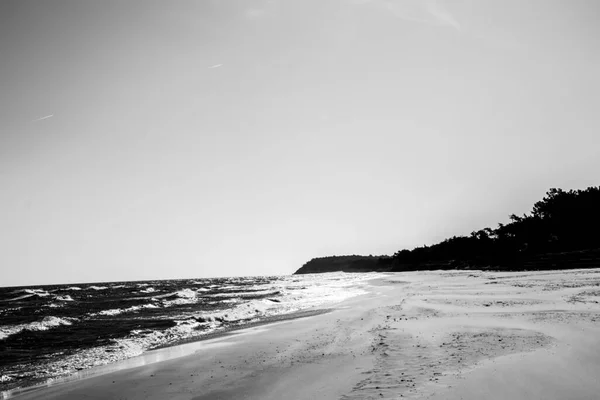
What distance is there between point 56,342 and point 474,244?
11885 cm

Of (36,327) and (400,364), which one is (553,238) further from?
(36,327)

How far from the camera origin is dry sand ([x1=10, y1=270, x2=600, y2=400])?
6375 mm

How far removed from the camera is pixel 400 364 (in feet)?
26.6

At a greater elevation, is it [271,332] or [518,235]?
[518,235]

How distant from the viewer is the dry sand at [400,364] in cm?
638

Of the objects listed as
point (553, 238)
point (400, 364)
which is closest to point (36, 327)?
point (400, 364)

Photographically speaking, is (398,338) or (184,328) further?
(184,328)

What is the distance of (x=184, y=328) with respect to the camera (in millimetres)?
20375

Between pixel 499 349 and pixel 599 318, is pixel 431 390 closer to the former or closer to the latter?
pixel 499 349

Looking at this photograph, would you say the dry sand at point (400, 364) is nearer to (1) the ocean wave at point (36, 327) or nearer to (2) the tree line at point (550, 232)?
(1) the ocean wave at point (36, 327)

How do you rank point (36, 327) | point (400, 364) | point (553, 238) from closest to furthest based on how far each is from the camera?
point (400, 364) < point (36, 327) < point (553, 238)

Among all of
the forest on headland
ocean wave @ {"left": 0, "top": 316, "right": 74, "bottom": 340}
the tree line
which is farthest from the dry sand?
the tree line

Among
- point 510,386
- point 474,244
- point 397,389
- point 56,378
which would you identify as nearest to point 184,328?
point 56,378

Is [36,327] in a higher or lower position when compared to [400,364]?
lower
